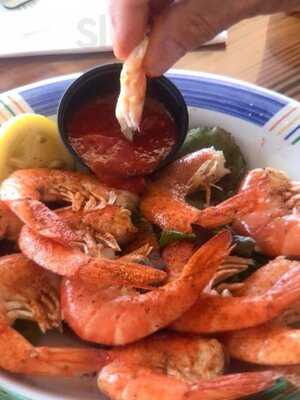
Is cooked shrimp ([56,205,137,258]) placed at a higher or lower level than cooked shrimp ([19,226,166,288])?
lower

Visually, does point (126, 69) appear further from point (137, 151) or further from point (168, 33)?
point (137, 151)

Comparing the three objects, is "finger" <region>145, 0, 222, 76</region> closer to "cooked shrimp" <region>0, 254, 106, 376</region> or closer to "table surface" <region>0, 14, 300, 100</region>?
"cooked shrimp" <region>0, 254, 106, 376</region>

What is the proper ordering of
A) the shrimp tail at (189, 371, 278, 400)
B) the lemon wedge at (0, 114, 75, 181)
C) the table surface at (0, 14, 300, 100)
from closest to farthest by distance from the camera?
the shrimp tail at (189, 371, 278, 400), the lemon wedge at (0, 114, 75, 181), the table surface at (0, 14, 300, 100)

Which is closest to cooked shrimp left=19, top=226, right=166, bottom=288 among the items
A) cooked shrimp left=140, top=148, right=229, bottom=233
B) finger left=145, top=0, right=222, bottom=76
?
cooked shrimp left=140, top=148, right=229, bottom=233

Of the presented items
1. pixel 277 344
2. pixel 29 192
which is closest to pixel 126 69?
pixel 29 192

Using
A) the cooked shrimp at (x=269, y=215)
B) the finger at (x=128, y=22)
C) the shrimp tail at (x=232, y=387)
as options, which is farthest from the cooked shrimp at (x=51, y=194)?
the shrimp tail at (x=232, y=387)

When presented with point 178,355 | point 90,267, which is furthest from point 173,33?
point 178,355

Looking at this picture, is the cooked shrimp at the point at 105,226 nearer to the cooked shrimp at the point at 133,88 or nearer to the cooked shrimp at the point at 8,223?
the cooked shrimp at the point at 8,223
